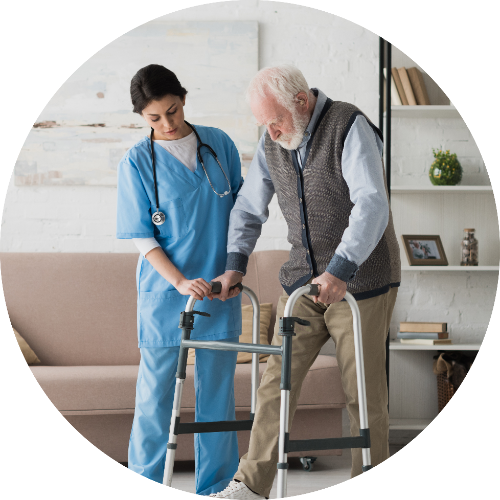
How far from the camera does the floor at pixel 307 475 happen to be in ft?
7.11

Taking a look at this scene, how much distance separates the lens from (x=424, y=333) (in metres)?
2.78

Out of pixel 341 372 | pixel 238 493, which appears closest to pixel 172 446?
pixel 238 493

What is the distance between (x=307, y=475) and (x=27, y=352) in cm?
131

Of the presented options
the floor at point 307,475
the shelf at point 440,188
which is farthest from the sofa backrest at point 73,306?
the shelf at point 440,188

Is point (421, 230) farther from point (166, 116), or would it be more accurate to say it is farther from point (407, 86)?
point (166, 116)

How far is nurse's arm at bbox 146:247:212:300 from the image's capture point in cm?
155

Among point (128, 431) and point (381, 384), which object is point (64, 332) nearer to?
point (128, 431)

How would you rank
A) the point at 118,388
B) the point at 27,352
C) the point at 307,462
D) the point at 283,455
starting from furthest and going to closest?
the point at 27,352
the point at 307,462
the point at 118,388
the point at 283,455

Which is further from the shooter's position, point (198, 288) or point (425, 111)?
point (425, 111)

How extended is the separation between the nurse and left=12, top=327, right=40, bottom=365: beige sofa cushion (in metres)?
0.97

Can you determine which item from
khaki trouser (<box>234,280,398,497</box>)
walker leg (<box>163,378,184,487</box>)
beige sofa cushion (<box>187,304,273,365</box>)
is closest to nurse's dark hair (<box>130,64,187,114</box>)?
khaki trouser (<box>234,280,398,497</box>)

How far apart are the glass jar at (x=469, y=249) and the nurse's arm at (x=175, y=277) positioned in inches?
69.0

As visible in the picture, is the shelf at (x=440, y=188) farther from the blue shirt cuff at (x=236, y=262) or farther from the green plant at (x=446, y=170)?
the blue shirt cuff at (x=236, y=262)

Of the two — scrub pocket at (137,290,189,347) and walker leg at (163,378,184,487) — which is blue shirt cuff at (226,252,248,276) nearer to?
scrub pocket at (137,290,189,347)
